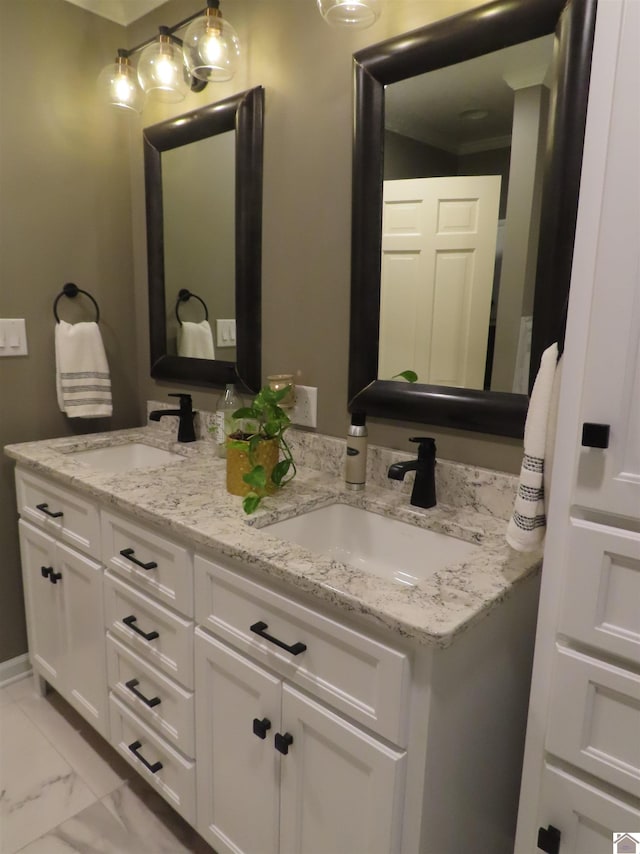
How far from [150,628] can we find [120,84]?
169 cm

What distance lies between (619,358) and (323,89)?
3.76 feet

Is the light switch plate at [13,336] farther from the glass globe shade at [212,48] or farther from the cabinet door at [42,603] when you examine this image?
the glass globe shade at [212,48]

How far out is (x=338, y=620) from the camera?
924mm

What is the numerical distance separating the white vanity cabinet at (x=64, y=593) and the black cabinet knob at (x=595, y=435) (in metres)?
1.22

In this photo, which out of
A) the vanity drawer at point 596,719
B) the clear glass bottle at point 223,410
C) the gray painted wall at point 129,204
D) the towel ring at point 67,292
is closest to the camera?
the vanity drawer at point 596,719

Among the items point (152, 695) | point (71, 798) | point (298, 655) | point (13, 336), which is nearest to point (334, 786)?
point (298, 655)

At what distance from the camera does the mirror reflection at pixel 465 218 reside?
117 cm

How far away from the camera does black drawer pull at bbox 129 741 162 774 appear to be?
1400 mm

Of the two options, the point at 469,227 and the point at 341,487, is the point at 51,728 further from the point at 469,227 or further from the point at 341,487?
the point at 469,227

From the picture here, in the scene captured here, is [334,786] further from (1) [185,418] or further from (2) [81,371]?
(2) [81,371]

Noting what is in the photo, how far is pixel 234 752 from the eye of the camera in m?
1.17

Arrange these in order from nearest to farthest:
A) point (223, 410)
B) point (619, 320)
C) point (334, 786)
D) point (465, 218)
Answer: point (619, 320) < point (334, 786) < point (465, 218) < point (223, 410)

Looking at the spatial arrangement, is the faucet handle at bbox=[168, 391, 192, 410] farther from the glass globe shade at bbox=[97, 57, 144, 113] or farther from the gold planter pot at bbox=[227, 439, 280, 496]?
the glass globe shade at bbox=[97, 57, 144, 113]

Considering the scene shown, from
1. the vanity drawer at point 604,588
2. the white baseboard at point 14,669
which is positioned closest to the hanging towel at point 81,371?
the white baseboard at point 14,669
